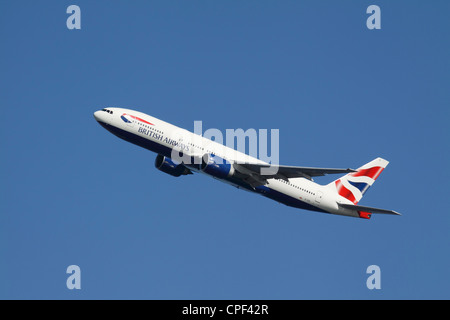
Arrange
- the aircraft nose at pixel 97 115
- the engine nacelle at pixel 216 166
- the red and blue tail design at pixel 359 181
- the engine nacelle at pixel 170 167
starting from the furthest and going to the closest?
the red and blue tail design at pixel 359 181, the engine nacelle at pixel 170 167, the aircraft nose at pixel 97 115, the engine nacelle at pixel 216 166

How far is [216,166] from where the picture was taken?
53.0 metres

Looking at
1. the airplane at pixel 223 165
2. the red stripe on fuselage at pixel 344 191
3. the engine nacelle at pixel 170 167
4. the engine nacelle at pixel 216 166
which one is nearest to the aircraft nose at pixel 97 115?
the airplane at pixel 223 165

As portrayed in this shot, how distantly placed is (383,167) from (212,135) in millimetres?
17747

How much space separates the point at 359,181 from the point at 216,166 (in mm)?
15763

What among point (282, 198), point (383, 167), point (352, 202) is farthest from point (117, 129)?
point (383, 167)

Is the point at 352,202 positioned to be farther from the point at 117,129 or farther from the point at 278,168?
the point at 117,129

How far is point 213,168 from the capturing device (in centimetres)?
5284

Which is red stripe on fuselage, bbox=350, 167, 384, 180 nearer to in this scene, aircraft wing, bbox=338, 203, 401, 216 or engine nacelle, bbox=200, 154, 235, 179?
aircraft wing, bbox=338, 203, 401, 216

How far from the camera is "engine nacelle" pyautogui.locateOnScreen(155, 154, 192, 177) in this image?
58.2 metres

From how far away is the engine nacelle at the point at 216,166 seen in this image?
52.8 metres

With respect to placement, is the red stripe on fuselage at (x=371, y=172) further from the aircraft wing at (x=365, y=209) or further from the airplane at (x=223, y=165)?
the airplane at (x=223, y=165)

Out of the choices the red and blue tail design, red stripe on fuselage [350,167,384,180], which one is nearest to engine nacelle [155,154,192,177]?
the red and blue tail design

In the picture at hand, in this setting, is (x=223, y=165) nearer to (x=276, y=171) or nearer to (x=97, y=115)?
(x=276, y=171)

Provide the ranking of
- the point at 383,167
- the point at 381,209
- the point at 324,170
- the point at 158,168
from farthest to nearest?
the point at 383,167 < the point at 158,168 < the point at 381,209 < the point at 324,170
